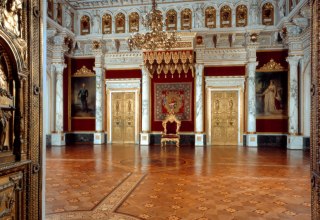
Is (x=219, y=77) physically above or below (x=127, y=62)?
below

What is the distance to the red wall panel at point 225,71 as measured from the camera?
1278cm

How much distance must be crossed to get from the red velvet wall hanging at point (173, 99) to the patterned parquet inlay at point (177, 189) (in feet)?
15.5

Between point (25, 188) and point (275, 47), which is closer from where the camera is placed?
point (25, 188)

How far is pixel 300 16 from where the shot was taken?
10016 mm

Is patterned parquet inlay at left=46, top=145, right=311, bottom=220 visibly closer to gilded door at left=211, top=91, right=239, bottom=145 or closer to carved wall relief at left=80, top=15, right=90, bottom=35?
gilded door at left=211, top=91, right=239, bottom=145

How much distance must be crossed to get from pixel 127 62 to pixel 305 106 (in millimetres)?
8491

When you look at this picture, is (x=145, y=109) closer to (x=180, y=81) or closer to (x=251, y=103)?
(x=180, y=81)

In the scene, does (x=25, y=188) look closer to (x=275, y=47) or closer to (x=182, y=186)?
(x=182, y=186)

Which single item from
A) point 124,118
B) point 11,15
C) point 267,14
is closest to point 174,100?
point 124,118

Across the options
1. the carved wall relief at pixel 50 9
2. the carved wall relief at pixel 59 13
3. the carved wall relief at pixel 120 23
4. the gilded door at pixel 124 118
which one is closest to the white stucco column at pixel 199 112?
the gilded door at pixel 124 118

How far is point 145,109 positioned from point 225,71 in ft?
14.2

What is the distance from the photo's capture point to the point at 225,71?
42.2 feet

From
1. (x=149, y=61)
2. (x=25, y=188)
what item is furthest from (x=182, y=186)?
(x=149, y=61)

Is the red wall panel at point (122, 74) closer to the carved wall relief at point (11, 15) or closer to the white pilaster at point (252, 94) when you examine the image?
the white pilaster at point (252, 94)
